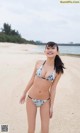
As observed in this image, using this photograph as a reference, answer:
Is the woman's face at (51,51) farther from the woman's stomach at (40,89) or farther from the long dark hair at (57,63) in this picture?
the woman's stomach at (40,89)

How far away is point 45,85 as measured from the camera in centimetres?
479

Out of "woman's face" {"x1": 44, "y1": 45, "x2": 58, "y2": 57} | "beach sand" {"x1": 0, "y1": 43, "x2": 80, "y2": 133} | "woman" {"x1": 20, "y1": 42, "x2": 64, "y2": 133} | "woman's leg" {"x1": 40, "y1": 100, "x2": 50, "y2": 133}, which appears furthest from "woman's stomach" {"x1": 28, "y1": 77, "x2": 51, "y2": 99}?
"beach sand" {"x1": 0, "y1": 43, "x2": 80, "y2": 133}

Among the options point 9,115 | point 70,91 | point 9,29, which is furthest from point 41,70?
point 9,29

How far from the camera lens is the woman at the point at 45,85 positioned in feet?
15.5

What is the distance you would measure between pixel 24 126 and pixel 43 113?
1541 mm

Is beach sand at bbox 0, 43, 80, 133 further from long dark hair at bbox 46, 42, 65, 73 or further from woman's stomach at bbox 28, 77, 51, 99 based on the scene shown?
long dark hair at bbox 46, 42, 65, 73

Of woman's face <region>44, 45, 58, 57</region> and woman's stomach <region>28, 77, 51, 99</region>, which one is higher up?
woman's face <region>44, 45, 58, 57</region>

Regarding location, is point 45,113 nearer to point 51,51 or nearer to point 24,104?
point 51,51

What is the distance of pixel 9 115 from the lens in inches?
266

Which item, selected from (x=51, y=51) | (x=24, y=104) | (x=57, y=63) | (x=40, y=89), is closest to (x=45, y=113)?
(x=40, y=89)

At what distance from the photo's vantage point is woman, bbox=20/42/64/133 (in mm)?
4738

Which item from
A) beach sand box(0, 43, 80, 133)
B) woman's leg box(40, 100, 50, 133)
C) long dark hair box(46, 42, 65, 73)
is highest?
long dark hair box(46, 42, 65, 73)

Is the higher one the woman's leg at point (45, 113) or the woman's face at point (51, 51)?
the woman's face at point (51, 51)

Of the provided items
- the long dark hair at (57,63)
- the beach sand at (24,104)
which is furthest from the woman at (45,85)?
the beach sand at (24,104)
